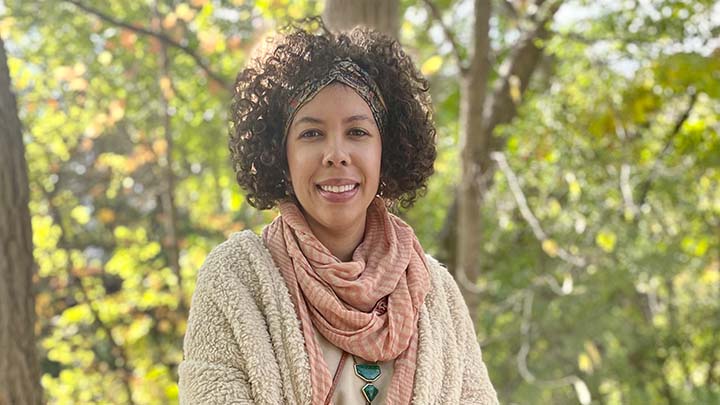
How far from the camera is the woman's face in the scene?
1.68 m

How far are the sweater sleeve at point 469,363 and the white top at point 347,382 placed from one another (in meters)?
0.23

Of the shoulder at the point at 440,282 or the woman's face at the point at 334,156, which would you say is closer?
the woman's face at the point at 334,156

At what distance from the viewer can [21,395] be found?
2.31 meters

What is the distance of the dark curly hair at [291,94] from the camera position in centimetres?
178

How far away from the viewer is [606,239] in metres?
5.09

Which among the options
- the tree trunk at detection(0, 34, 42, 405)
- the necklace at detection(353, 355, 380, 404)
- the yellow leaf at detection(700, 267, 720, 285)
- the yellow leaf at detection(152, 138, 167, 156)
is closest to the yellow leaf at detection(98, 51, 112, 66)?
the yellow leaf at detection(152, 138, 167, 156)

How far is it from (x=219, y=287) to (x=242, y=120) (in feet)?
1.30

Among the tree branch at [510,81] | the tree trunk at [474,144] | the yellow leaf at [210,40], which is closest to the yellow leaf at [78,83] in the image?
the yellow leaf at [210,40]

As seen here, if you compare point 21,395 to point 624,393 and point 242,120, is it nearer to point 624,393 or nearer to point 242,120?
point 242,120

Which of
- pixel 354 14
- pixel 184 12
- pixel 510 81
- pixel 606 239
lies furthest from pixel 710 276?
pixel 354 14

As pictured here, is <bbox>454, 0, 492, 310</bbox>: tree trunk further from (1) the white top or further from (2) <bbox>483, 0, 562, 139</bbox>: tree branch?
(1) the white top

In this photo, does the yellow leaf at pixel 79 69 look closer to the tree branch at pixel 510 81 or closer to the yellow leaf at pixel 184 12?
the yellow leaf at pixel 184 12

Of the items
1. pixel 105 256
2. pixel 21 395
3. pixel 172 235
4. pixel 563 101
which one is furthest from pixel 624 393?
pixel 21 395

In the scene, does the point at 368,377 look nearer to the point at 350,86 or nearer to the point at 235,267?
the point at 235,267
